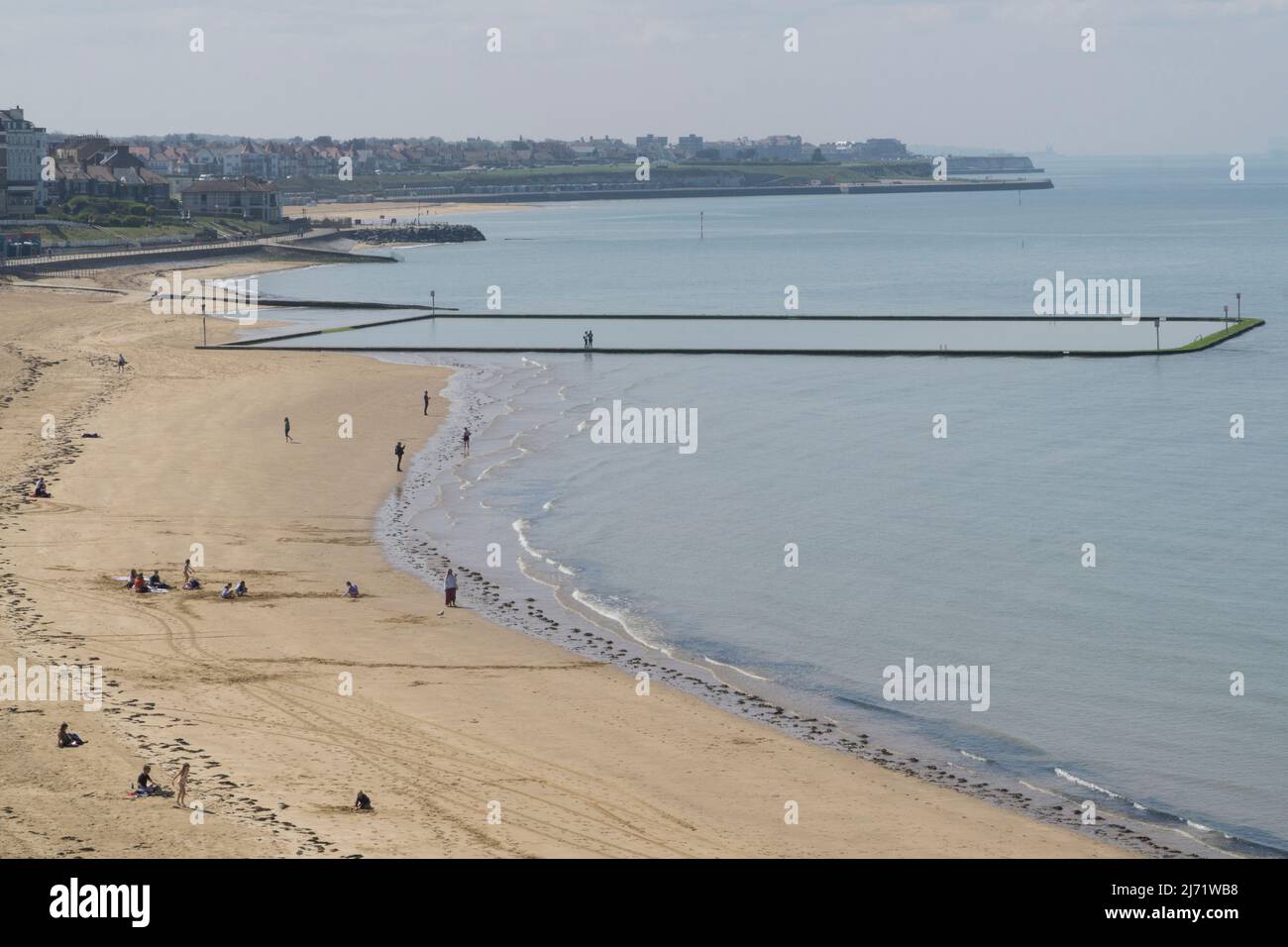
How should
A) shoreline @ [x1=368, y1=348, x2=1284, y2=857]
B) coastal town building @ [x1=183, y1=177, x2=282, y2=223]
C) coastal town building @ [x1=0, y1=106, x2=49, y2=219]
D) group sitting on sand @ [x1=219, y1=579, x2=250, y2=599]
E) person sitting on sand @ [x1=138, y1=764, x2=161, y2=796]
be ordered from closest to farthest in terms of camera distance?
person sitting on sand @ [x1=138, y1=764, x2=161, y2=796] < shoreline @ [x1=368, y1=348, x2=1284, y2=857] < group sitting on sand @ [x1=219, y1=579, x2=250, y2=599] < coastal town building @ [x1=0, y1=106, x2=49, y2=219] < coastal town building @ [x1=183, y1=177, x2=282, y2=223]

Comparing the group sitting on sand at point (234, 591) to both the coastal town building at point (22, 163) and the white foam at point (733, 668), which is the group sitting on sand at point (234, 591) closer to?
the white foam at point (733, 668)

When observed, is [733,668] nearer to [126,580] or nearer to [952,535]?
[952,535]

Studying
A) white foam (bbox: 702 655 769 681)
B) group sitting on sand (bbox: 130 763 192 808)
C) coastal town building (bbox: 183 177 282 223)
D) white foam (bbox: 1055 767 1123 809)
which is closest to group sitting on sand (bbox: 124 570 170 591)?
white foam (bbox: 702 655 769 681)

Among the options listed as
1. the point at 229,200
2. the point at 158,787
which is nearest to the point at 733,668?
the point at 158,787

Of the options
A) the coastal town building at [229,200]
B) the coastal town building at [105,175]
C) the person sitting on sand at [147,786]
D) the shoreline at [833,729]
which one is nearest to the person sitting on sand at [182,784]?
the person sitting on sand at [147,786]

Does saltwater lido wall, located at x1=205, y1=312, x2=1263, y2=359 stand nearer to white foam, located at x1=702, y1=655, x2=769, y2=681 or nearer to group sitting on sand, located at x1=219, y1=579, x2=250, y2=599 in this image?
group sitting on sand, located at x1=219, y1=579, x2=250, y2=599

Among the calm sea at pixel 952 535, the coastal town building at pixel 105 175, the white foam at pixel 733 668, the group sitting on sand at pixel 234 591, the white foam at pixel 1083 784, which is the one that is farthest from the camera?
the coastal town building at pixel 105 175
